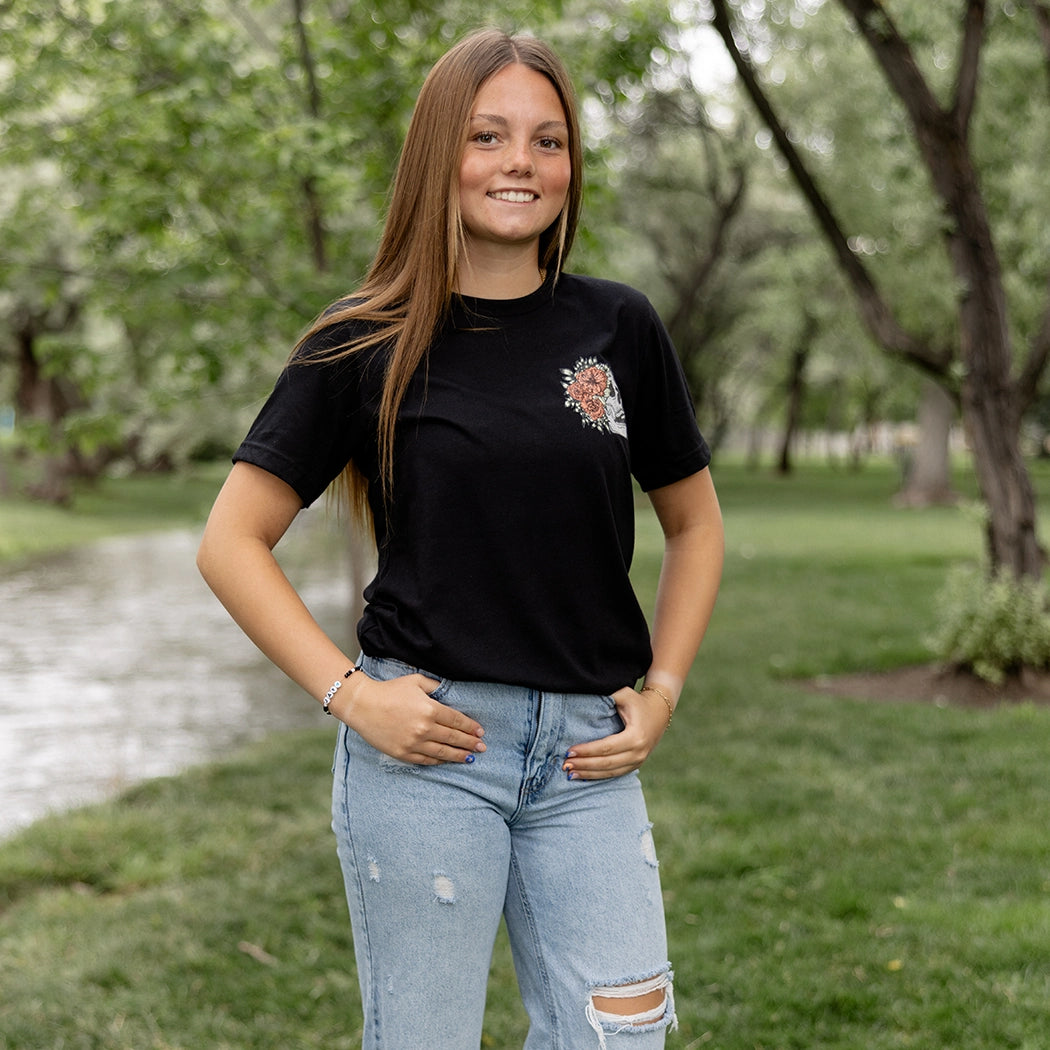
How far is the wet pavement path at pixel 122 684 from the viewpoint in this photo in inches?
270

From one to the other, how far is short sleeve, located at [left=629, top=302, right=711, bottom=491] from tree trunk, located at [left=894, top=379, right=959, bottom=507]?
84.8 ft

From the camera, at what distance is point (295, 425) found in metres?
2.00

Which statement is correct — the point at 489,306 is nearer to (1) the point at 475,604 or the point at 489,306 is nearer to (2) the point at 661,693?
(1) the point at 475,604

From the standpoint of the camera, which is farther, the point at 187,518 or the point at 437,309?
the point at 187,518

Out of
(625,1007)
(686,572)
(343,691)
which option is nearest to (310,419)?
(343,691)

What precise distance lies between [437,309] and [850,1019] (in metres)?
2.64

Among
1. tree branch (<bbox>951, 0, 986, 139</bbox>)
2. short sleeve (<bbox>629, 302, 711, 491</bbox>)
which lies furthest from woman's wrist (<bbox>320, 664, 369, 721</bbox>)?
tree branch (<bbox>951, 0, 986, 139</bbox>)

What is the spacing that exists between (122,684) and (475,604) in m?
7.64

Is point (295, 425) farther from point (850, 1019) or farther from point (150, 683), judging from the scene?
point (150, 683)

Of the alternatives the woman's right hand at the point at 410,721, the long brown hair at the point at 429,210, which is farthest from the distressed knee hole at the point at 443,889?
the long brown hair at the point at 429,210

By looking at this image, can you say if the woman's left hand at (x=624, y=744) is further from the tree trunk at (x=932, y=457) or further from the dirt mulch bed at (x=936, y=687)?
the tree trunk at (x=932, y=457)

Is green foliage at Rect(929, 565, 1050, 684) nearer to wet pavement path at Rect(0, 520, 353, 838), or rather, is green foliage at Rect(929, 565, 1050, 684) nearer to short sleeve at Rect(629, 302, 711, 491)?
wet pavement path at Rect(0, 520, 353, 838)

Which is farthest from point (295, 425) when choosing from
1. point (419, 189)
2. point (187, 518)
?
point (187, 518)

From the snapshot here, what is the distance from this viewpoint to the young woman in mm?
1957
